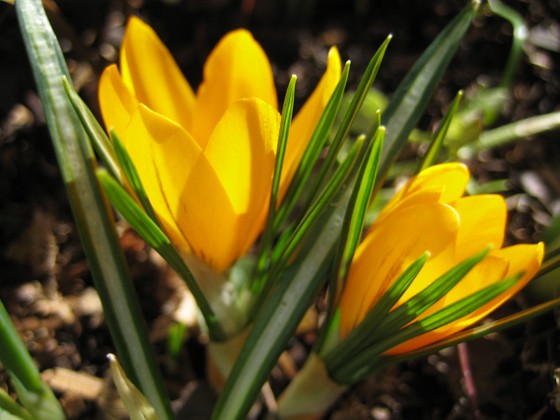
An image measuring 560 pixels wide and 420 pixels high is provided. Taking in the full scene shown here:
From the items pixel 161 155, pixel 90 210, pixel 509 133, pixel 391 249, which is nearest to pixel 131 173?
pixel 161 155

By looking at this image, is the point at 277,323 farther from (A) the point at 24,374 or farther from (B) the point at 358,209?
(A) the point at 24,374

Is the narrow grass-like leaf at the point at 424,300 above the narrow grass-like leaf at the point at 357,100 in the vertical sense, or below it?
below

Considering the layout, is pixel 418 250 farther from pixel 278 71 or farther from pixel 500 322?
pixel 278 71

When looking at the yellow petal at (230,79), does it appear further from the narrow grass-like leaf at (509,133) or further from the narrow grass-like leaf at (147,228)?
the narrow grass-like leaf at (509,133)

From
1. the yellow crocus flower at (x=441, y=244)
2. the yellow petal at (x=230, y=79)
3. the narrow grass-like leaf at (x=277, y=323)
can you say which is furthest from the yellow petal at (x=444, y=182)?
the yellow petal at (x=230, y=79)

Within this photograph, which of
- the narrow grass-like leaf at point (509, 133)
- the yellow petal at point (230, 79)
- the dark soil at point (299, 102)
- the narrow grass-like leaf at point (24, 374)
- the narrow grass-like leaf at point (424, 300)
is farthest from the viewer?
the narrow grass-like leaf at point (509, 133)

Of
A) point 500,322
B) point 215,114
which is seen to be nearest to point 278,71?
point 215,114
